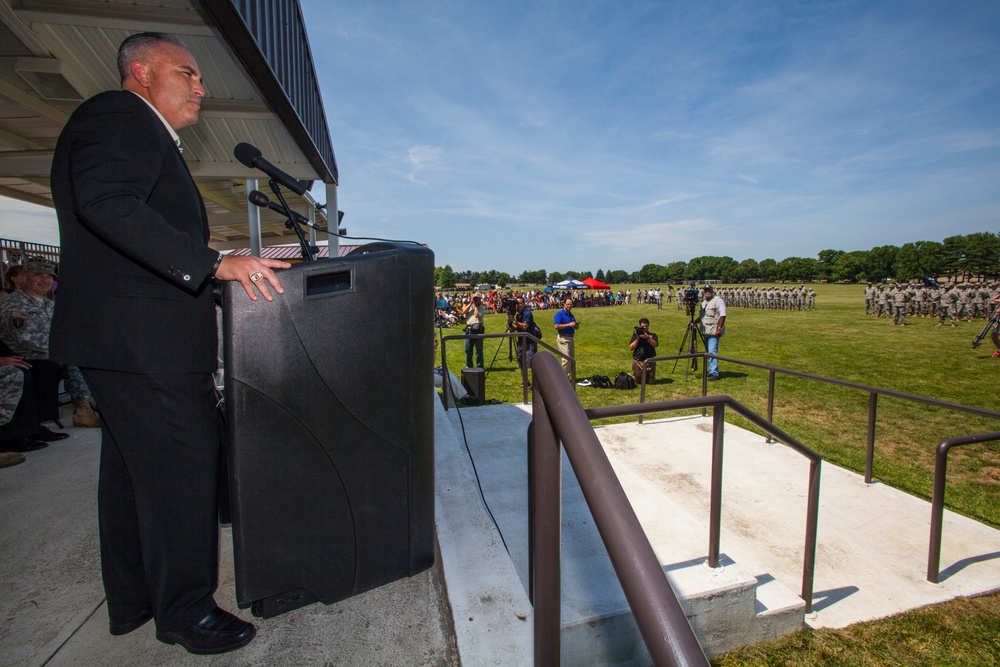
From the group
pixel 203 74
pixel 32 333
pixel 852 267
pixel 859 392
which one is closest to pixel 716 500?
pixel 203 74

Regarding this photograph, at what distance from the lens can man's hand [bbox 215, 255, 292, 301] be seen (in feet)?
3.88

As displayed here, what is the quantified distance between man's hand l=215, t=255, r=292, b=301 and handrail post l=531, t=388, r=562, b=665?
0.70 metres

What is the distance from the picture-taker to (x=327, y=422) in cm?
130

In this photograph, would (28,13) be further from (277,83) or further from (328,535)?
(328,535)

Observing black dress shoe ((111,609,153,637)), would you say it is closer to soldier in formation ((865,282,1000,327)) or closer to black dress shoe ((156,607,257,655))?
black dress shoe ((156,607,257,655))

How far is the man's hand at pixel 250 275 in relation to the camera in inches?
46.6

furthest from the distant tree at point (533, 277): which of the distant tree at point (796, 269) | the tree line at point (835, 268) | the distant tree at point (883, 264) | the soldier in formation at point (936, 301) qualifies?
the soldier in formation at point (936, 301)

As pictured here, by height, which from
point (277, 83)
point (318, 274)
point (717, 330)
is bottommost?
point (717, 330)

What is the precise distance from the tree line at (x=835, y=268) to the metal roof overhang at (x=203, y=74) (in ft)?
263

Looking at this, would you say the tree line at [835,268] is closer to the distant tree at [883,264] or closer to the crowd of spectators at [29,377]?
the distant tree at [883,264]

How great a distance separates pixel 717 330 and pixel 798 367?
254 centimetres

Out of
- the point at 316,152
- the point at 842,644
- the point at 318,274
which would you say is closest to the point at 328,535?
the point at 318,274

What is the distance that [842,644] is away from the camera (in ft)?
7.79

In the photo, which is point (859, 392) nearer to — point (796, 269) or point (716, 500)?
point (716, 500)
